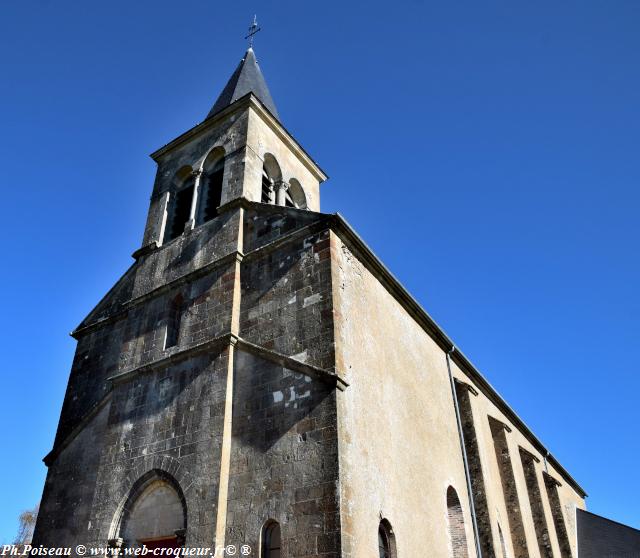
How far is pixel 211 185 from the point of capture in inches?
560

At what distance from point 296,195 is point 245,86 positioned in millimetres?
3829

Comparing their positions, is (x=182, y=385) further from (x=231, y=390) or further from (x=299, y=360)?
(x=299, y=360)

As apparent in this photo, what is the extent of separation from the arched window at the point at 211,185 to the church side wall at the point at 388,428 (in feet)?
13.8

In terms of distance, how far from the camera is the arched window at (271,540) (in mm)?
8188

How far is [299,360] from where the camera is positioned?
370 inches

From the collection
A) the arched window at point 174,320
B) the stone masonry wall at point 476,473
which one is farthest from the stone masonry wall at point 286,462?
the stone masonry wall at point 476,473

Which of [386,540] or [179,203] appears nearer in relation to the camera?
[386,540]

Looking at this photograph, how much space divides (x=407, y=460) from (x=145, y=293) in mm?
6637

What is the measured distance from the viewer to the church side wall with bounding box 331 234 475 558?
8.56m

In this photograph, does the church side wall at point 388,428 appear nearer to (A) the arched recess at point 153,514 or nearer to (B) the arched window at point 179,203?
(A) the arched recess at point 153,514

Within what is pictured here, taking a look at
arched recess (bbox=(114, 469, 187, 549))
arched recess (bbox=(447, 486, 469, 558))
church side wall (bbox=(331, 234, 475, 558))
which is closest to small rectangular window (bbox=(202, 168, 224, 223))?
church side wall (bbox=(331, 234, 475, 558))

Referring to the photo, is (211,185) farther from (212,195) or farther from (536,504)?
(536,504)

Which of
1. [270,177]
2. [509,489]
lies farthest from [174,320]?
[509,489]

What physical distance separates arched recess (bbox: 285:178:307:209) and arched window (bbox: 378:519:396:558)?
8.86m
